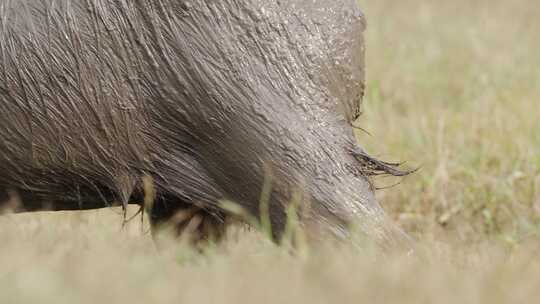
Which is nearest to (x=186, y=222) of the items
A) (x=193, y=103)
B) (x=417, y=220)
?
(x=193, y=103)

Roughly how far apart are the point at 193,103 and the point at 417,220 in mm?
1821

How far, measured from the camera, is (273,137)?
9.89 feet

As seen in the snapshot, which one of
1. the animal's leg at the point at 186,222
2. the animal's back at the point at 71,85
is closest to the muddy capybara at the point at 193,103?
the animal's back at the point at 71,85

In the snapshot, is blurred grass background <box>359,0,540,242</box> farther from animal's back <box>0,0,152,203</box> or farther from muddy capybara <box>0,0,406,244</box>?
animal's back <box>0,0,152,203</box>

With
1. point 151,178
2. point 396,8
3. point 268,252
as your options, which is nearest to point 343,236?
point 268,252

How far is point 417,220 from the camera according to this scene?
462 centimetres

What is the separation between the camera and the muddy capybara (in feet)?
9.96

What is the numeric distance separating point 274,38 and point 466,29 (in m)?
5.11

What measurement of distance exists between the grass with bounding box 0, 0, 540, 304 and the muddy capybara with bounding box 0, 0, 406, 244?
183 mm

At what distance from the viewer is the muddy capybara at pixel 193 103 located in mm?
3035

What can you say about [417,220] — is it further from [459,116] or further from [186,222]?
[186,222]

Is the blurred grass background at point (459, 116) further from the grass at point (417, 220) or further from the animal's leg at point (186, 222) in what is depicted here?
the animal's leg at point (186, 222)

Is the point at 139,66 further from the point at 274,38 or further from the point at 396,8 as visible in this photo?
the point at 396,8

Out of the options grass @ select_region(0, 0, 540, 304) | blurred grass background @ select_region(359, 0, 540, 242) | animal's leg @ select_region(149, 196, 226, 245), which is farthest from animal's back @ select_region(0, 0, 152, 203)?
blurred grass background @ select_region(359, 0, 540, 242)
